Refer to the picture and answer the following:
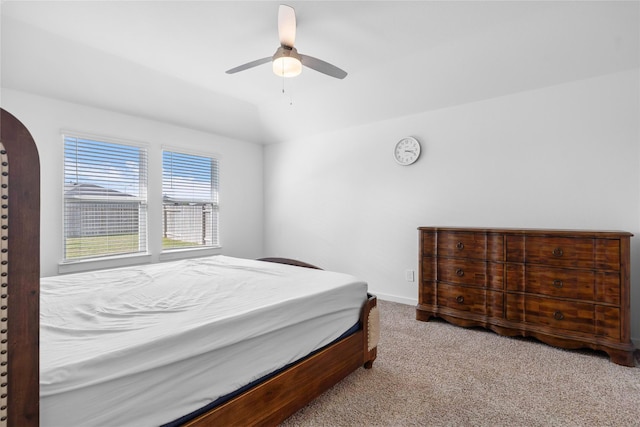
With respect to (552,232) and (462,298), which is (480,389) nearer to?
(462,298)

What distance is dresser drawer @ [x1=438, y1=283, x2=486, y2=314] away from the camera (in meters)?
3.02

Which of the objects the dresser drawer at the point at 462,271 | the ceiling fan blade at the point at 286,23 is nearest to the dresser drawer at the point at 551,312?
the dresser drawer at the point at 462,271

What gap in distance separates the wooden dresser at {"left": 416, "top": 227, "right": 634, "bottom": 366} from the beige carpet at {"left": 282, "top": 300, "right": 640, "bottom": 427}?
0.18 meters

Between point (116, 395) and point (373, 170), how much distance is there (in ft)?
12.0

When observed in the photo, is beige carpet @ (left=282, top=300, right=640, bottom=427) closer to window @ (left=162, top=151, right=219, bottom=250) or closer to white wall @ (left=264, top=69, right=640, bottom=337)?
white wall @ (left=264, top=69, right=640, bottom=337)

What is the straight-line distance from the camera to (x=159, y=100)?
3.67 meters

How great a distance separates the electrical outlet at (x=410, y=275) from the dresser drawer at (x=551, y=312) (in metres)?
1.13

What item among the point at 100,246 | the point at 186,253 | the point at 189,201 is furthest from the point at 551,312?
the point at 100,246

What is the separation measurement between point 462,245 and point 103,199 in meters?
3.98

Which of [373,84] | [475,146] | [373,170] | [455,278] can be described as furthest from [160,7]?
[455,278]

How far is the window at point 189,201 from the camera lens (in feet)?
13.7

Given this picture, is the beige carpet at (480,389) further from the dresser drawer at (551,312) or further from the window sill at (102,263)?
the window sill at (102,263)

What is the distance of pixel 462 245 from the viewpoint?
3.11 m

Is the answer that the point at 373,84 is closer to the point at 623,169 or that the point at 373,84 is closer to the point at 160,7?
the point at 160,7
